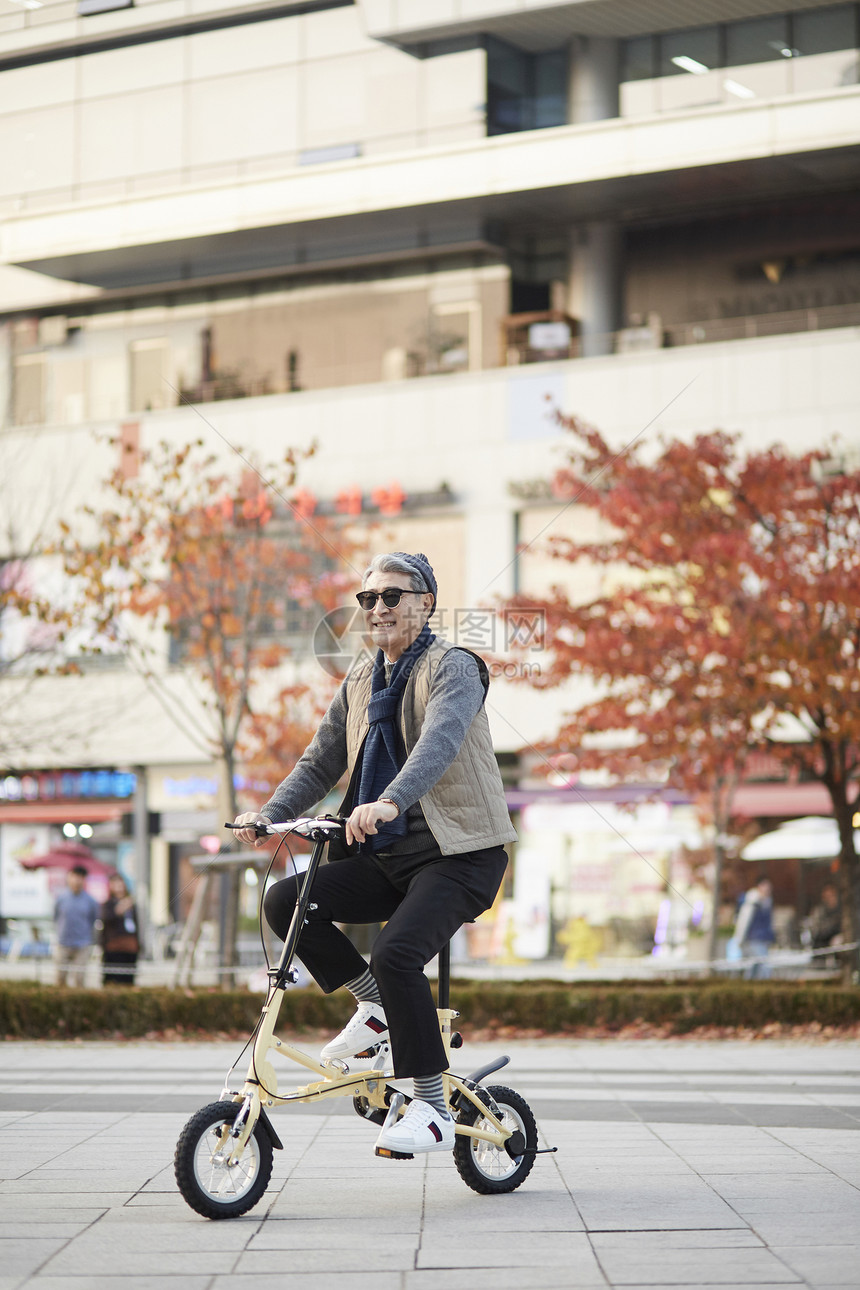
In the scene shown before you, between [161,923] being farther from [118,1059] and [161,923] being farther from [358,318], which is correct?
[118,1059]

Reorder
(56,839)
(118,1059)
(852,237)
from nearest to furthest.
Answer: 1. (118,1059)
2. (852,237)
3. (56,839)

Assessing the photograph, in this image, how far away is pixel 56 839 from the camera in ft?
109

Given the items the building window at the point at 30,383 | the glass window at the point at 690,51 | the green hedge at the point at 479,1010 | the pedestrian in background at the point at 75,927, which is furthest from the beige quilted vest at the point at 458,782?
the building window at the point at 30,383

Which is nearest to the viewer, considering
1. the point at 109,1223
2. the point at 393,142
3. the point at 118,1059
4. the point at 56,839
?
the point at 109,1223

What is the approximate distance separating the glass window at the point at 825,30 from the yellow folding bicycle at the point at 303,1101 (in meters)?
26.0

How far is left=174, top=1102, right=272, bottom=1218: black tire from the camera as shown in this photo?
4480mm

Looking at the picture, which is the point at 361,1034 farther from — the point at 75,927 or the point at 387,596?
the point at 75,927

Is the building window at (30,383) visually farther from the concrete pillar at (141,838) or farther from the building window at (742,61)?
the building window at (742,61)

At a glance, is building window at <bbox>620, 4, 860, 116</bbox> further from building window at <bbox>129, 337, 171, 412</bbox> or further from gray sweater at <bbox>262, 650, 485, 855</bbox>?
gray sweater at <bbox>262, 650, 485, 855</bbox>

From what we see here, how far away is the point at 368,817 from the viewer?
4.57 meters

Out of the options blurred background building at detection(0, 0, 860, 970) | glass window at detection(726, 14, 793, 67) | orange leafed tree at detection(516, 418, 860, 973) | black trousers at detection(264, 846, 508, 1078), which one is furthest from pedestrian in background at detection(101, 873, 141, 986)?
glass window at detection(726, 14, 793, 67)

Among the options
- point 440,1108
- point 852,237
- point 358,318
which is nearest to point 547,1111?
point 440,1108

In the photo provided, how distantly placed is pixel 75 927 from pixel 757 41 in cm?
1923

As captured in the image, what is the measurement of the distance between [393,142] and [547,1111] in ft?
84.2
